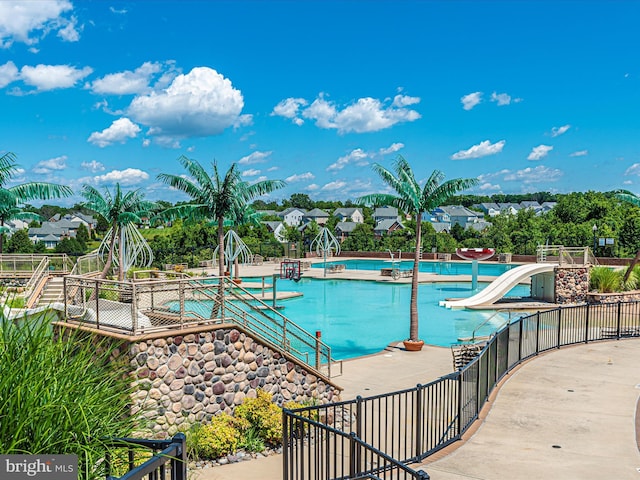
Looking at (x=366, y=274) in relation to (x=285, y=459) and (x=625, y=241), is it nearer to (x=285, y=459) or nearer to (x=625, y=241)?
(x=625, y=241)

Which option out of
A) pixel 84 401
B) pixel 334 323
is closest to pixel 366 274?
pixel 334 323

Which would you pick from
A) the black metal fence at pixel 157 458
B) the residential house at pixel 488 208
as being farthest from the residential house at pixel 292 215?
the black metal fence at pixel 157 458

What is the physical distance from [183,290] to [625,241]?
48.6m

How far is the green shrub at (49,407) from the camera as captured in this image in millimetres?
3598

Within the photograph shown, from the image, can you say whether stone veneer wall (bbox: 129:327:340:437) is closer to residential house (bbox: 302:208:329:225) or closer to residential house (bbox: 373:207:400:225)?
residential house (bbox: 373:207:400:225)

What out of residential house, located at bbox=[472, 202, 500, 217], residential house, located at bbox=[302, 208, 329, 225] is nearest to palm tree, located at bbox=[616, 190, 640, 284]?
residential house, located at bbox=[302, 208, 329, 225]

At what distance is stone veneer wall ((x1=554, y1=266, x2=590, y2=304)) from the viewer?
96.4ft

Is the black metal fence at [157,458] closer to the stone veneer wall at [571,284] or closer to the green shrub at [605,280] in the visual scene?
the stone veneer wall at [571,284]

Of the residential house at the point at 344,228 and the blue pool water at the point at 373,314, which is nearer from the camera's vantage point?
the blue pool water at the point at 373,314

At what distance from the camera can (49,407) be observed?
146 inches

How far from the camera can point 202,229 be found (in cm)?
5634

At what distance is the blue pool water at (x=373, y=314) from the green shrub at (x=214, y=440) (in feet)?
36.9

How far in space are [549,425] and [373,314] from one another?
20490 millimetres

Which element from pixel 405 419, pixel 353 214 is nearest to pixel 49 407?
pixel 405 419
